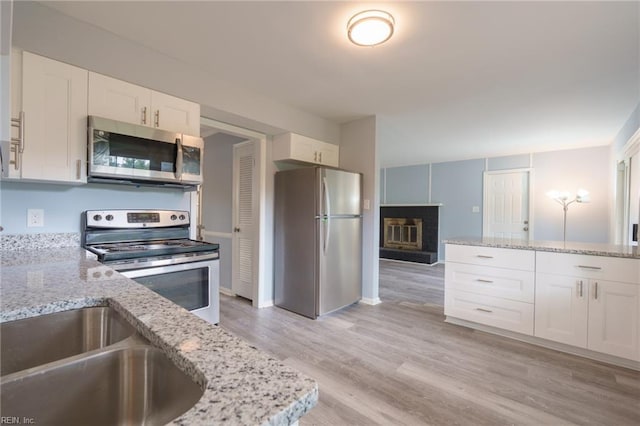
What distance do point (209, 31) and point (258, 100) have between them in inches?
38.6

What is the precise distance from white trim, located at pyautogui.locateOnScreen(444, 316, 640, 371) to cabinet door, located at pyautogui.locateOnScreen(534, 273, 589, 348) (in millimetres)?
72

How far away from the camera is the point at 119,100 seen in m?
2.00

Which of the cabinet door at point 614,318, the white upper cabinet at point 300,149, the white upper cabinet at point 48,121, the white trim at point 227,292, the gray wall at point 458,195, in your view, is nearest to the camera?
the white upper cabinet at point 48,121

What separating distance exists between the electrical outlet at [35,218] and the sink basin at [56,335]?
4.60ft

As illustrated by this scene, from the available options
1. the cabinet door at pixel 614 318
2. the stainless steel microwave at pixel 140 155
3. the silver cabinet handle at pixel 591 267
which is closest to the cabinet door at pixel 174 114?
the stainless steel microwave at pixel 140 155

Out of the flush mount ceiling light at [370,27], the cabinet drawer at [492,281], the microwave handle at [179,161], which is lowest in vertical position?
the cabinet drawer at [492,281]

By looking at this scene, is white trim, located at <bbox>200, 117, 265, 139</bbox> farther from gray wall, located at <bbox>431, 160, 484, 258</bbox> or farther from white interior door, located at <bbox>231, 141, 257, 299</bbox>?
gray wall, located at <bbox>431, 160, 484, 258</bbox>

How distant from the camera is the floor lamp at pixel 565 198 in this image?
4.89m

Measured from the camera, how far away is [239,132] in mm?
3162

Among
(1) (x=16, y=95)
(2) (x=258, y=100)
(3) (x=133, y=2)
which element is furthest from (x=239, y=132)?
(1) (x=16, y=95)

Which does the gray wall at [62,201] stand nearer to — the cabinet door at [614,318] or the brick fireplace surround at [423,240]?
the cabinet door at [614,318]

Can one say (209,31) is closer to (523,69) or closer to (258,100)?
(258,100)

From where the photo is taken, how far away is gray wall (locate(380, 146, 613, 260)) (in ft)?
16.3

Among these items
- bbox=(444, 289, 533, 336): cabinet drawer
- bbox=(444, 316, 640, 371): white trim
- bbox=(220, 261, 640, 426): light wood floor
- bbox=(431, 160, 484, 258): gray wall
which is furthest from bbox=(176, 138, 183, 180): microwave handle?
bbox=(431, 160, 484, 258): gray wall
